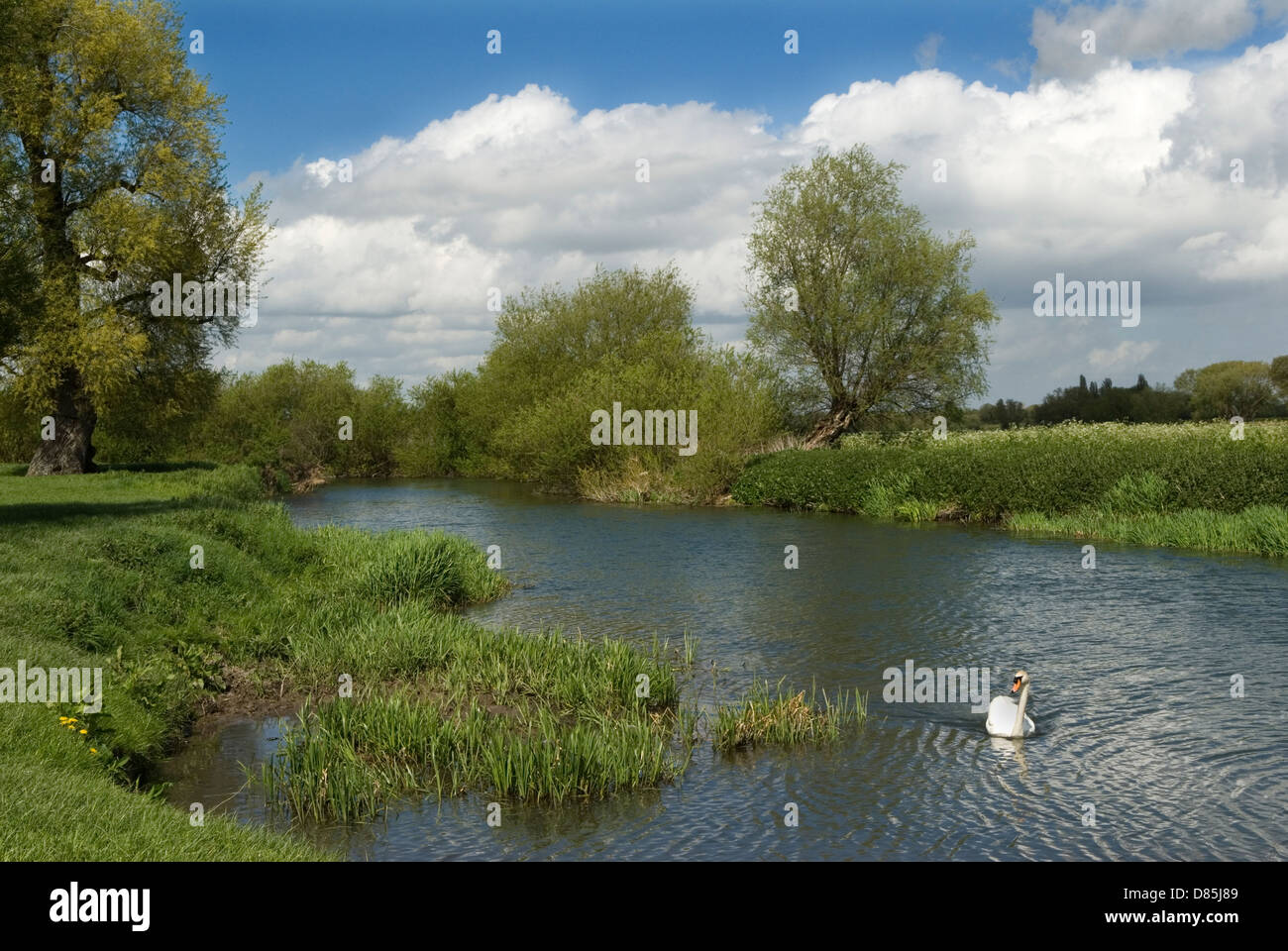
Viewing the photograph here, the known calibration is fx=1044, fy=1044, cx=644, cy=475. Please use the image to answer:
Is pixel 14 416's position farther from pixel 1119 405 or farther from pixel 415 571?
pixel 1119 405

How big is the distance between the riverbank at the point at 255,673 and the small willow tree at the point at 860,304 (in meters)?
33.1

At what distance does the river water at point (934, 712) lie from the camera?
30.4 feet

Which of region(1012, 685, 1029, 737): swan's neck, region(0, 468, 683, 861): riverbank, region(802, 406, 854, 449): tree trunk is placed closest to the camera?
region(0, 468, 683, 861): riverbank

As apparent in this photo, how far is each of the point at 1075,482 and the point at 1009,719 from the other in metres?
22.1

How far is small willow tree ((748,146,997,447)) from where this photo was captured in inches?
2009

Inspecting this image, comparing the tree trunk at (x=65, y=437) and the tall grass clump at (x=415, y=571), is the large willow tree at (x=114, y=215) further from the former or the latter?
the tall grass clump at (x=415, y=571)

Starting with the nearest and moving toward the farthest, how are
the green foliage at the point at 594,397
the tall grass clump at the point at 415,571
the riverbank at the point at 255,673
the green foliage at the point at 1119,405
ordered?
the riverbank at the point at 255,673 < the tall grass clump at the point at 415,571 < the green foliage at the point at 594,397 < the green foliage at the point at 1119,405

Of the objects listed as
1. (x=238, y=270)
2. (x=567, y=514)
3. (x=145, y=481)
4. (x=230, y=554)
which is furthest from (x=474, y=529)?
(x=230, y=554)

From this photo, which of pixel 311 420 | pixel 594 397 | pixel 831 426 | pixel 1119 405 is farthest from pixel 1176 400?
pixel 311 420

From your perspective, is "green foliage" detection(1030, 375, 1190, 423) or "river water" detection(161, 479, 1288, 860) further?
"green foliage" detection(1030, 375, 1190, 423)

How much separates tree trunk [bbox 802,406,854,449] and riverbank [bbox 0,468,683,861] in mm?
33526

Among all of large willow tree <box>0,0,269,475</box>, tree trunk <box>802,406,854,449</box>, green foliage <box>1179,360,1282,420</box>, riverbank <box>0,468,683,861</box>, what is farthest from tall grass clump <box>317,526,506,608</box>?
green foliage <box>1179,360,1282,420</box>

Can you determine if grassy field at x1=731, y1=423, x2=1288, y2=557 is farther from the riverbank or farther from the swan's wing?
the riverbank

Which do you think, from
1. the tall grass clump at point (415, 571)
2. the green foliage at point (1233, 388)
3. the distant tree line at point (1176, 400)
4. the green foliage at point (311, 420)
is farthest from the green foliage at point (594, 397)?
the green foliage at point (1233, 388)
